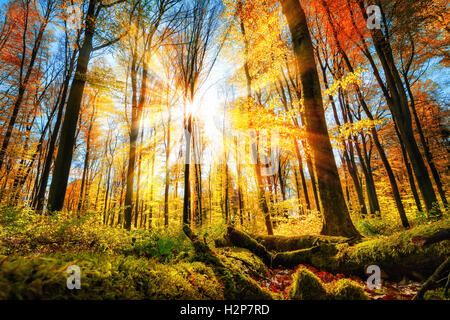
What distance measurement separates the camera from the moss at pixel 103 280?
1.02 metres

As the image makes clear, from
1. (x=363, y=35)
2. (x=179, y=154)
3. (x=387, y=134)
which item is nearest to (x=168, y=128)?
(x=179, y=154)

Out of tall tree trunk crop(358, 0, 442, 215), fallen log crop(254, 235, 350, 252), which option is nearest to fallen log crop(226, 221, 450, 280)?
fallen log crop(254, 235, 350, 252)

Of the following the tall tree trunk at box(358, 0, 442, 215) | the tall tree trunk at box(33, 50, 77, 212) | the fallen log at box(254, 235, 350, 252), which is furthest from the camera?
the tall tree trunk at box(33, 50, 77, 212)

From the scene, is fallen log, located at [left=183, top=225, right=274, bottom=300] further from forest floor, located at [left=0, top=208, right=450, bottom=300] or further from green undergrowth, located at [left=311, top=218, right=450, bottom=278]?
green undergrowth, located at [left=311, top=218, right=450, bottom=278]

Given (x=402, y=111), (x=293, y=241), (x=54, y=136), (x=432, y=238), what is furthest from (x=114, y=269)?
(x=54, y=136)

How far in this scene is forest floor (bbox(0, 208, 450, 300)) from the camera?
110cm

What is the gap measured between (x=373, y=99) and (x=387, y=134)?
734cm

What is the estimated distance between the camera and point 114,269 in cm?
157

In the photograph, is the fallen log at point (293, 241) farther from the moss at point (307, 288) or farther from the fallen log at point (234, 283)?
the fallen log at point (234, 283)

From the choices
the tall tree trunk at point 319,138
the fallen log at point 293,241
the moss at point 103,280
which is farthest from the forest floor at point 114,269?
the tall tree trunk at point 319,138

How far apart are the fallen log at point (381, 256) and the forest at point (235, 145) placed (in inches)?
0.8

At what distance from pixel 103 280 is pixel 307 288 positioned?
7.06ft

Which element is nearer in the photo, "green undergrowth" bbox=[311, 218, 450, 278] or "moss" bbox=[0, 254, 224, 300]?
"moss" bbox=[0, 254, 224, 300]

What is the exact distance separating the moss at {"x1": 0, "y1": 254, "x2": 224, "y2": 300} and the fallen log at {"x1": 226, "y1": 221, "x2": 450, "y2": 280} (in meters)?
2.47
